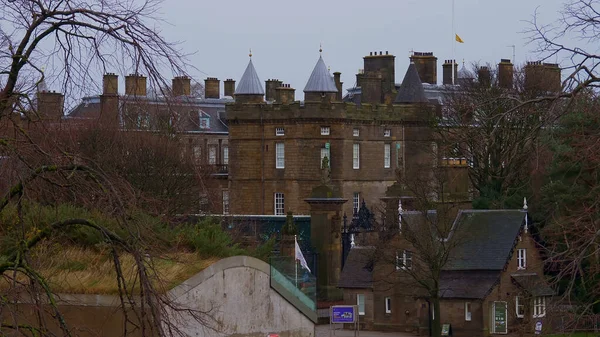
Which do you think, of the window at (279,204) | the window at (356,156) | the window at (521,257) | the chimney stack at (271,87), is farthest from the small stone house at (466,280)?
the chimney stack at (271,87)

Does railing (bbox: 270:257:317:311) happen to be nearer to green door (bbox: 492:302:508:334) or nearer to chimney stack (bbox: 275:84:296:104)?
green door (bbox: 492:302:508:334)

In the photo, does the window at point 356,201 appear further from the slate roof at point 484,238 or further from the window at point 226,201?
the slate roof at point 484,238

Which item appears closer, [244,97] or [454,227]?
[454,227]

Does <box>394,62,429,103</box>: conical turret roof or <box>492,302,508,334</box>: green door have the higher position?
Result: <box>394,62,429,103</box>: conical turret roof

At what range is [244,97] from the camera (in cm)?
6975

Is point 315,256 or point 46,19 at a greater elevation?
point 46,19

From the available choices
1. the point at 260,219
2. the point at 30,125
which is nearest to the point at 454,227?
the point at 260,219

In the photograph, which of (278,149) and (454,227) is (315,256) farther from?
(278,149)

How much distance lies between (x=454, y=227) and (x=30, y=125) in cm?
4048

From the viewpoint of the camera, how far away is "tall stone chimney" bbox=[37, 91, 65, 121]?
1087cm

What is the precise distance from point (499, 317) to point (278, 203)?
70.4 feet

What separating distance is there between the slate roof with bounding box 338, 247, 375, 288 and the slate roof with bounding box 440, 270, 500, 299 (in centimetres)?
318

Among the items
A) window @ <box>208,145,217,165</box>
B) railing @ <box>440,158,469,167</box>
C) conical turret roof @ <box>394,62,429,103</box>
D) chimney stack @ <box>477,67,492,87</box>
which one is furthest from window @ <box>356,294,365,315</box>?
window @ <box>208,145,217,165</box>

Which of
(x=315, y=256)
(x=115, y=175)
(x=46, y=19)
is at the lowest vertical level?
(x=315, y=256)
